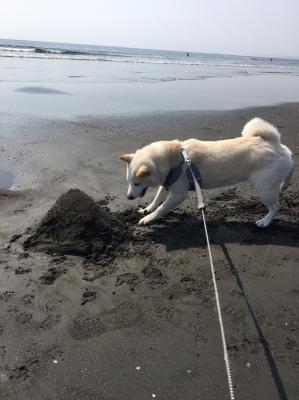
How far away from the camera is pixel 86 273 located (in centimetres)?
414

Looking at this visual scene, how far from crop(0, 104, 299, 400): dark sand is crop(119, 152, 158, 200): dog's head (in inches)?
16.9

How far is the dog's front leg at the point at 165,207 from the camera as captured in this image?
521cm

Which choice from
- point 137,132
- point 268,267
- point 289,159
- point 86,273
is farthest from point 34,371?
point 137,132

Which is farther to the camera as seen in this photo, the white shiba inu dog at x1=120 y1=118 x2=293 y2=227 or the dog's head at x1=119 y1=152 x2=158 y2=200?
the white shiba inu dog at x1=120 y1=118 x2=293 y2=227

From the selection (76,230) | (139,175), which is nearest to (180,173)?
(139,175)

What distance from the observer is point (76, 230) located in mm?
4609

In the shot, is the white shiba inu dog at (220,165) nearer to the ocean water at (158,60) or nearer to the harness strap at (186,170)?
the harness strap at (186,170)

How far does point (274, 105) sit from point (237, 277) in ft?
43.1

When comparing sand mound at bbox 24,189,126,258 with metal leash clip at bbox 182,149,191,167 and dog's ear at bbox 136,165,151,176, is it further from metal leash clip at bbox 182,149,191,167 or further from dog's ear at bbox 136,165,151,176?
metal leash clip at bbox 182,149,191,167

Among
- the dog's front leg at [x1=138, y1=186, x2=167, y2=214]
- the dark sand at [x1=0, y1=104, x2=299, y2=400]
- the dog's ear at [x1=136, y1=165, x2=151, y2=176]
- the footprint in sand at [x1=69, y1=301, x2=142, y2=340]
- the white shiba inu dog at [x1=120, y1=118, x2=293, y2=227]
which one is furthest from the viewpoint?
the dog's front leg at [x1=138, y1=186, x2=167, y2=214]

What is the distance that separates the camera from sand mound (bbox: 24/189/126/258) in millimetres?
4516

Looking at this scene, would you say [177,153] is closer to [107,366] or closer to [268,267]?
[268,267]

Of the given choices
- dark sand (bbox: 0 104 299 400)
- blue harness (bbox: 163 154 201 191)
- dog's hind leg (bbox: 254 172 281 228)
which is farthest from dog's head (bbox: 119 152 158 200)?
dog's hind leg (bbox: 254 172 281 228)

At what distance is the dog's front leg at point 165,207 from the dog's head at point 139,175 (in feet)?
0.87
